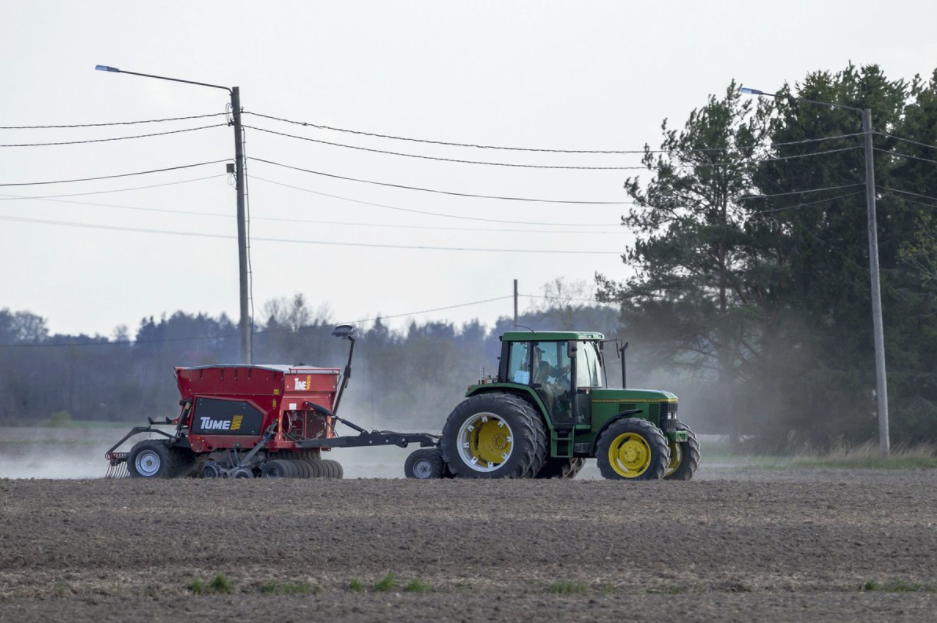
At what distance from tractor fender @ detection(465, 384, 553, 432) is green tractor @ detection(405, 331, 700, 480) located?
0.05 feet

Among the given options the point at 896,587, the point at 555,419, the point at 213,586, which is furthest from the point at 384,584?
the point at 555,419

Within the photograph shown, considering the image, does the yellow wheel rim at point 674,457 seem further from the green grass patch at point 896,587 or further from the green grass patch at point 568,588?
the green grass patch at point 568,588

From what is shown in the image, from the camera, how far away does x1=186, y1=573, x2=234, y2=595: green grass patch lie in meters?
9.33

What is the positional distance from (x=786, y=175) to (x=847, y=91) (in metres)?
3.11

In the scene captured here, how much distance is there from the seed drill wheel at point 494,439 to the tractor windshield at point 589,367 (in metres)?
0.89

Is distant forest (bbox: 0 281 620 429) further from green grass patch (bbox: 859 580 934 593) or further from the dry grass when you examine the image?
green grass patch (bbox: 859 580 934 593)

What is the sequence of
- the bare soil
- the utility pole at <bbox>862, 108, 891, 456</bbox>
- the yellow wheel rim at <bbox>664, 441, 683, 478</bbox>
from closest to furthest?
the bare soil
the yellow wheel rim at <bbox>664, 441, 683, 478</bbox>
the utility pole at <bbox>862, 108, 891, 456</bbox>

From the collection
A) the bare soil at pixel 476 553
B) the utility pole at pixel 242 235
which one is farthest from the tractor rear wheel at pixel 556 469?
the utility pole at pixel 242 235

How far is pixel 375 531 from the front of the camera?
11664 millimetres

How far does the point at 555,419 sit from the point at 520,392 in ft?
2.16

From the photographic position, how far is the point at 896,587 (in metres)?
9.54

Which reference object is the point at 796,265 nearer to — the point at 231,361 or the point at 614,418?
the point at 614,418

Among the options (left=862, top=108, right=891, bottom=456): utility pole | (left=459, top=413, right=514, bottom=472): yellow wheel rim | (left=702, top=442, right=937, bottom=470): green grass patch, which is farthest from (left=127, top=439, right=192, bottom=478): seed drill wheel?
(left=862, top=108, right=891, bottom=456): utility pole

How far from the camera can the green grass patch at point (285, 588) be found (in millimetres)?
9281
